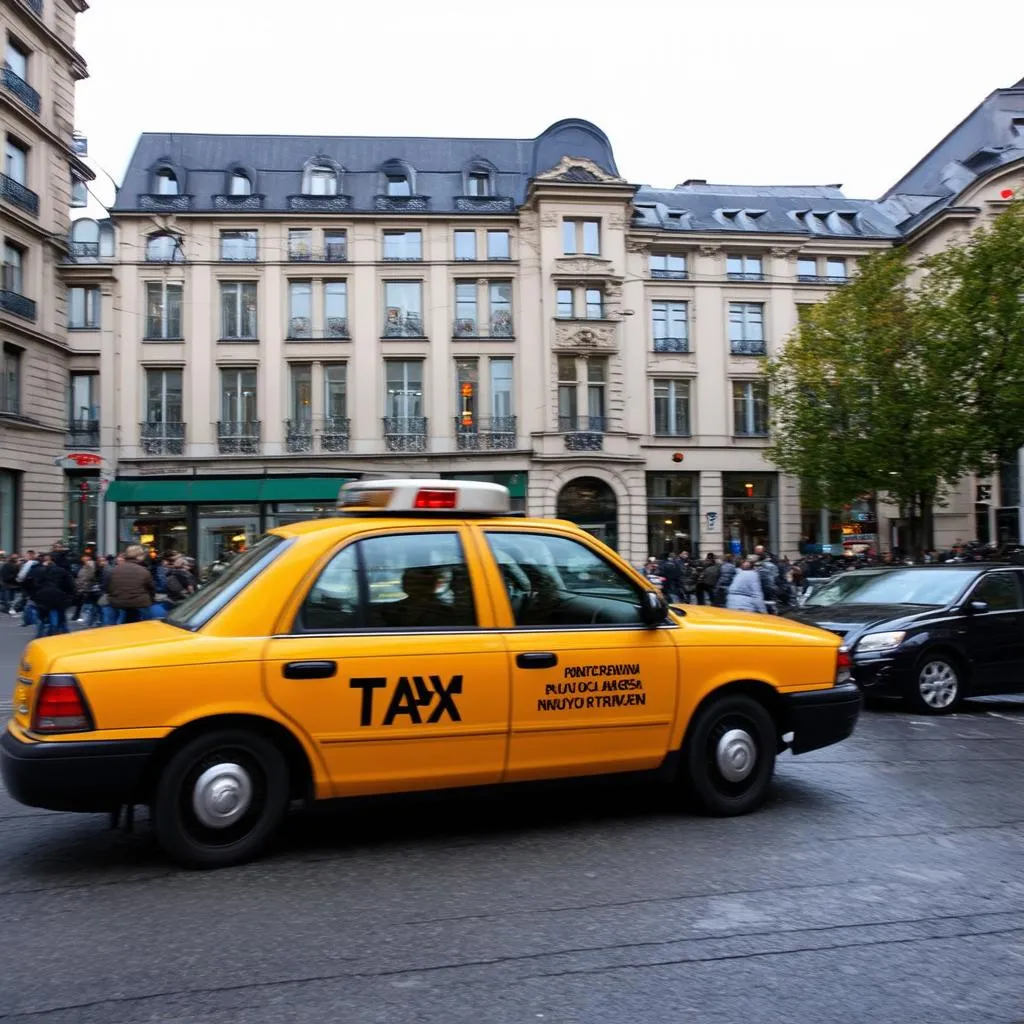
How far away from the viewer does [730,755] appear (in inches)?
214

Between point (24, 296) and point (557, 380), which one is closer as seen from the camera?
point (24, 296)

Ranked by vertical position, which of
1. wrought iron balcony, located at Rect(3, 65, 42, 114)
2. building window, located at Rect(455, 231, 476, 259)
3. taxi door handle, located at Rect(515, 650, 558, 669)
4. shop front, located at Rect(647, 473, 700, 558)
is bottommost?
taxi door handle, located at Rect(515, 650, 558, 669)

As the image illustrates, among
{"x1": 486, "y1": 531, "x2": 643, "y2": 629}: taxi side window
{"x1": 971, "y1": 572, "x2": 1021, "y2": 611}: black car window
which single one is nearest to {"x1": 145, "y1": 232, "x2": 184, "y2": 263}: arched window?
{"x1": 971, "y1": 572, "x2": 1021, "y2": 611}: black car window

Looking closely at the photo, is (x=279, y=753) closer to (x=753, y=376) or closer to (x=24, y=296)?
(x=24, y=296)

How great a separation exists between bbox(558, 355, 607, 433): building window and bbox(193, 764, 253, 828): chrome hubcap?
103 feet

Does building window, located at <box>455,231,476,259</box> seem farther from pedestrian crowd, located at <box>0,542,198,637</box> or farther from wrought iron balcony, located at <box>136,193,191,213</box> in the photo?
pedestrian crowd, located at <box>0,542,198,637</box>

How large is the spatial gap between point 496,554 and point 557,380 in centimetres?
3101

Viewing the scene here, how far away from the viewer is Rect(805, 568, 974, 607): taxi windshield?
10.3 meters

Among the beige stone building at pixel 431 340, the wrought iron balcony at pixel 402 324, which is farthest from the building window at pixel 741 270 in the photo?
the wrought iron balcony at pixel 402 324

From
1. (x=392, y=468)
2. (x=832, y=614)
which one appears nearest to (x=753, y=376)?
(x=392, y=468)

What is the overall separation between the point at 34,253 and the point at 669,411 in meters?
22.4

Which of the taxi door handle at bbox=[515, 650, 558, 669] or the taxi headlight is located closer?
the taxi door handle at bbox=[515, 650, 558, 669]

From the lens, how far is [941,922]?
395 centimetres

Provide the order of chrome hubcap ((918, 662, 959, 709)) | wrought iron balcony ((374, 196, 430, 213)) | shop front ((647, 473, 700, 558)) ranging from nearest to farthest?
chrome hubcap ((918, 662, 959, 709))
wrought iron balcony ((374, 196, 430, 213))
shop front ((647, 473, 700, 558))
